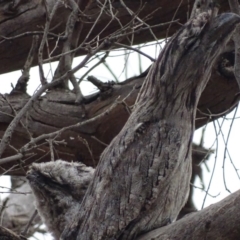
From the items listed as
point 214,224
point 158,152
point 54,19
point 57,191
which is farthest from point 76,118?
point 214,224

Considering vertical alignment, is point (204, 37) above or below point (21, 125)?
below

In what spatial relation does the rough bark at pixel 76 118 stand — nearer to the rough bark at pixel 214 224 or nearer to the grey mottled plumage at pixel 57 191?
the grey mottled plumage at pixel 57 191

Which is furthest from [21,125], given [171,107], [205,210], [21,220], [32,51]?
[21,220]

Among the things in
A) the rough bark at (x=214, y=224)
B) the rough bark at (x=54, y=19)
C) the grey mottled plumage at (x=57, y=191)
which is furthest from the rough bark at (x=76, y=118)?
the rough bark at (x=214, y=224)

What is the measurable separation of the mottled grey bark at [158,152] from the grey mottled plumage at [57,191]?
46 cm

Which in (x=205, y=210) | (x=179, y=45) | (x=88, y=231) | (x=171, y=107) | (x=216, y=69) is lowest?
(x=205, y=210)

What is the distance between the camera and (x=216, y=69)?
474 centimetres

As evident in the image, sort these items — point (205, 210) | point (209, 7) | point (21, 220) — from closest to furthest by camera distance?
1. point (205, 210)
2. point (209, 7)
3. point (21, 220)

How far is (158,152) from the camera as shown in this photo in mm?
3590

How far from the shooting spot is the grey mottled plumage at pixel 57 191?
4094mm

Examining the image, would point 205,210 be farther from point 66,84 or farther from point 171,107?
point 66,84

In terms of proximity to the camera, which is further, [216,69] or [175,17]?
[175,17]

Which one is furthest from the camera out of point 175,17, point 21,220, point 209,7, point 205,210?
point 21,220

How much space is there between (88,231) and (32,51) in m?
1.93
